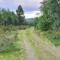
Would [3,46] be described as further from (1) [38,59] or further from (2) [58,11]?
(2) [58,11]

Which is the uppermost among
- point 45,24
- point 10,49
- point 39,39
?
point 45,24

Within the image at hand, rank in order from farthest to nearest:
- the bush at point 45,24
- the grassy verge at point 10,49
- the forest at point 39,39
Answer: the bush at point 45,24 < the forest at point 39,39 < the grassy verge at point 10,49

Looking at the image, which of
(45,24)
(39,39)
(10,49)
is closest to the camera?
(10,49)

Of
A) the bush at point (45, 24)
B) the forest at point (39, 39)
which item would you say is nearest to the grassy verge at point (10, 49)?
the forest at point (39, 39)

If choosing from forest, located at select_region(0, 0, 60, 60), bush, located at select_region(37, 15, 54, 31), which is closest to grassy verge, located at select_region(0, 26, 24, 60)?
forest, located at select_region(0, 0, 60, 60)

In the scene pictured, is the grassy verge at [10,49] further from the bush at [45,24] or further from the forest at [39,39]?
the bush at [45,24]

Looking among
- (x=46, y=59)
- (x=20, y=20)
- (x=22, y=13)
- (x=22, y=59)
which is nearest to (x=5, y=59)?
(x=22, y=59)

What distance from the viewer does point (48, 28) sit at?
59062mm

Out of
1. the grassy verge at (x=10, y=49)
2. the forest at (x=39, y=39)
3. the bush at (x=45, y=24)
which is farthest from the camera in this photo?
the bush at (x=45, y=24)

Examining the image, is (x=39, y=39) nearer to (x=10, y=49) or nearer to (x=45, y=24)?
(x=10, y=49)

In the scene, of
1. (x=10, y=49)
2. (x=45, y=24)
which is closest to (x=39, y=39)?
(x=10, y=49)

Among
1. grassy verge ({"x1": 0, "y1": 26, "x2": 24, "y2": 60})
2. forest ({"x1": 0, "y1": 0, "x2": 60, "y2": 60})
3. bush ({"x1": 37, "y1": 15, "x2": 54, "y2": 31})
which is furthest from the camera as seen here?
bush ({"x1": 37, "y1": 15, "x2": 54, "y2": 31})

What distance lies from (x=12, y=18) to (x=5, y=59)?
3469 inches

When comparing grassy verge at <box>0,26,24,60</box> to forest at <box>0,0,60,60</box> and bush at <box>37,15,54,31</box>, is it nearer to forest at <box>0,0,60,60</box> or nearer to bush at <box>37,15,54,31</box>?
forest at <box>0,0,60,60</box>
